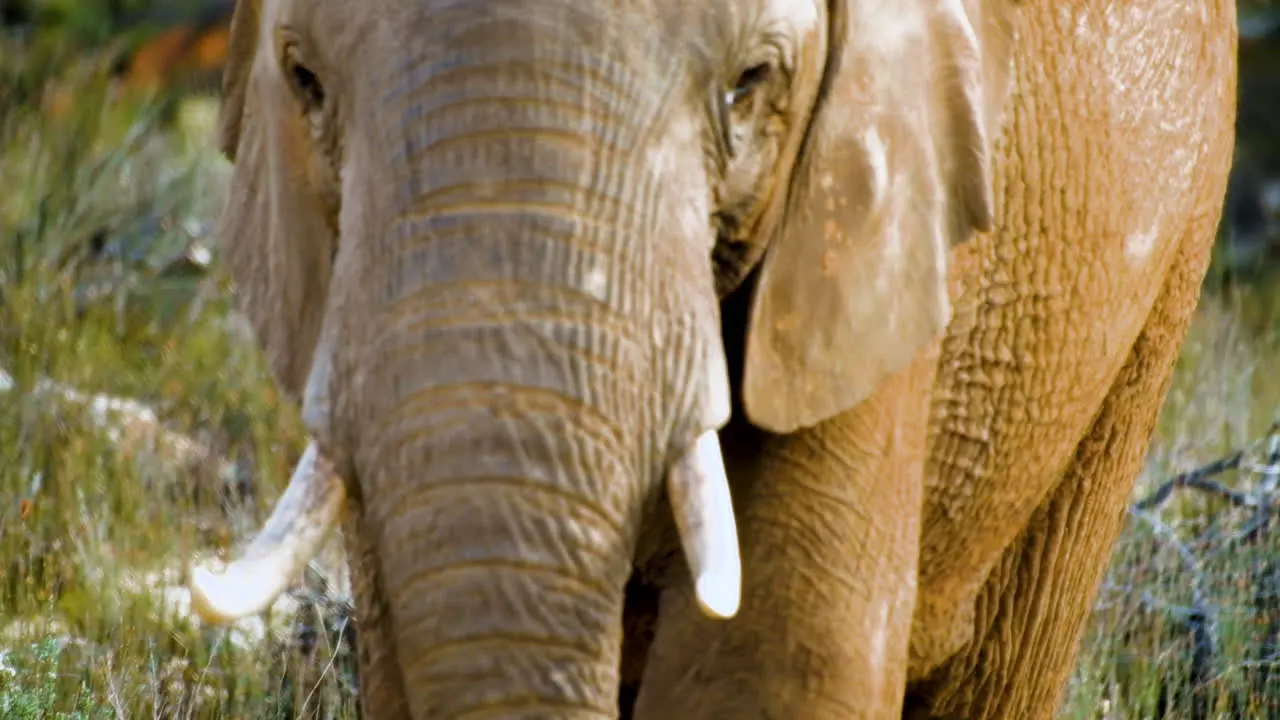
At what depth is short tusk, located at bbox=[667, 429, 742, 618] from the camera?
8.52 ft

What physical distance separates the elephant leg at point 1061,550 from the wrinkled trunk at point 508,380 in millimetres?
1616

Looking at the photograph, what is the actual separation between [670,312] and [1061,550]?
5.62 ft

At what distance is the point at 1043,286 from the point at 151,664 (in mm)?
1549

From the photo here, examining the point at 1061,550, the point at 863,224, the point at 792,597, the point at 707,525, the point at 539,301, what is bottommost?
the point at 707,525

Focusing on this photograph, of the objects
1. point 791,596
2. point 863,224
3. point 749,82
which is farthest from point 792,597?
point 749,82

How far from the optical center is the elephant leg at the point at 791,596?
312 cm

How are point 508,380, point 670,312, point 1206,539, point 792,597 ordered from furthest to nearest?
point 1206,539 < point 792,597 < point 670,312 < point 508,380

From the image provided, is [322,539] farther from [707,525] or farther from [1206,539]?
[1206,539]

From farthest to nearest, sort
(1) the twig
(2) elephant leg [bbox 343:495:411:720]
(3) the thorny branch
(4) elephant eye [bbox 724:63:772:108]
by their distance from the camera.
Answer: (1) the twig < (3) the thorny branch < (2) elephant leg [bbox 343:495:411:720] < (4) elephant eye [bbox 724:63:772:108]

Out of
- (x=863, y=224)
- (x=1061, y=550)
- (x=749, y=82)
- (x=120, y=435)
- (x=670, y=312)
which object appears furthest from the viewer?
(x=120, y=435)

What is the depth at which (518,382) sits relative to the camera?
260cm

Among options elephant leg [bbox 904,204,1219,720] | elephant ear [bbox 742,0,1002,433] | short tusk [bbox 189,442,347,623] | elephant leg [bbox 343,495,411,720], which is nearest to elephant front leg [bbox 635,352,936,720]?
elephant ear [bbox 742,0,1002,433]

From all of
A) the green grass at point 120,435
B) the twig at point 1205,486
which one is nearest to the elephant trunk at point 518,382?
the green grass at point 120,435

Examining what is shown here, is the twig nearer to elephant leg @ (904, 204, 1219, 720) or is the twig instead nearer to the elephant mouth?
elephant leg @ (904, 204, 1219, 720)
